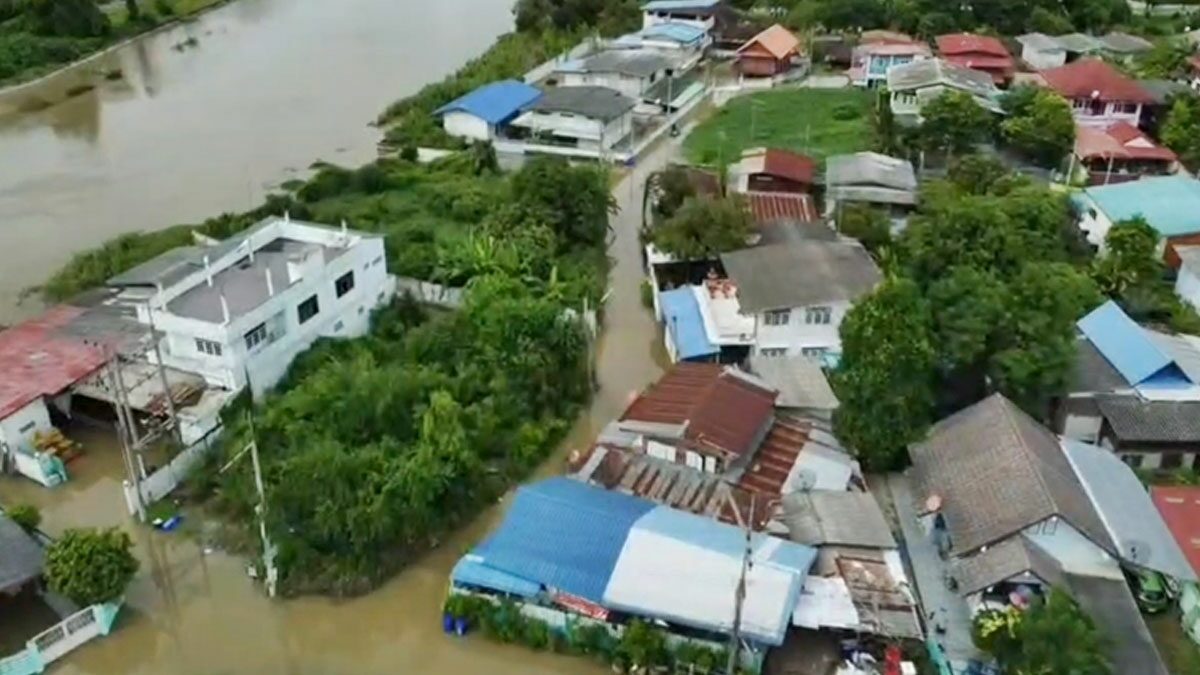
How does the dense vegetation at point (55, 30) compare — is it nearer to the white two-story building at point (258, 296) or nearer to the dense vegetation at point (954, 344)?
the white two-story building at point (258, 296)

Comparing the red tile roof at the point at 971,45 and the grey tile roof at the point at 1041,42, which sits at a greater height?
the red tile roof at the point at 971,45

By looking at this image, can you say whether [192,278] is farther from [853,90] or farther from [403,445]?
[853,90]

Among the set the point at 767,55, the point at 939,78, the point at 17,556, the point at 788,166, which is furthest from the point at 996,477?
the point at 767,55

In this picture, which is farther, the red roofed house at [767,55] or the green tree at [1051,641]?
the red roofed house at [767,55]

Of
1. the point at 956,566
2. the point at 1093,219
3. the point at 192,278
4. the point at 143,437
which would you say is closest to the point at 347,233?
the point at 192,278

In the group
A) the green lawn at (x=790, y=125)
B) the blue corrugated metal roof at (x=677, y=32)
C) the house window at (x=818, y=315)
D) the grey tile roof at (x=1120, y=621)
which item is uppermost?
the blue corrugated metal roof at (x=677, y=32)

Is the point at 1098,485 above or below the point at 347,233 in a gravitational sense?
below

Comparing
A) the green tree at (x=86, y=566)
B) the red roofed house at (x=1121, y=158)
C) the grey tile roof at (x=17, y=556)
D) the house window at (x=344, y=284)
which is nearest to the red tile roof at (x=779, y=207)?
the red roofed house at (x=1121, y=158)
